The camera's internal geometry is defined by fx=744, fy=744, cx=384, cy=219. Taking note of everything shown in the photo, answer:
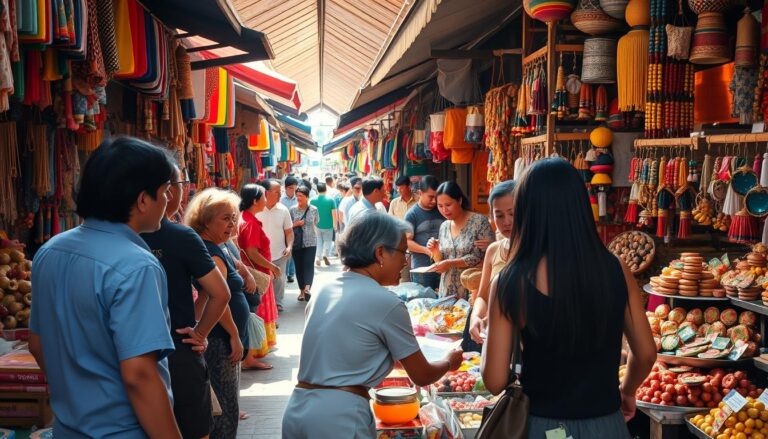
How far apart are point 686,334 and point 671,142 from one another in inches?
44.7

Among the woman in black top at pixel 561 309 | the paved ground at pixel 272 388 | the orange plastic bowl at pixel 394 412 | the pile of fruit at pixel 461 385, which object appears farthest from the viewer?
the paved ground at pixel 272 388

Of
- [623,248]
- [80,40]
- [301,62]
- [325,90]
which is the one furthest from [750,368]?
[325,90]

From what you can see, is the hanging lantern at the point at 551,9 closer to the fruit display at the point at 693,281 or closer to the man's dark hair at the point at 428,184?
the fruit display at the point at 693,281

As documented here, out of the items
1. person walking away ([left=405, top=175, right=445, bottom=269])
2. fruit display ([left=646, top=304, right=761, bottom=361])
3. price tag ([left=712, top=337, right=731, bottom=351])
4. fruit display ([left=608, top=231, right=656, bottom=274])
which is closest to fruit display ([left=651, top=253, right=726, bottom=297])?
fruit display ([left=646, top=304, right=761, bottom=361])

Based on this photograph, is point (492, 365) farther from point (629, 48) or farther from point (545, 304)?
point (629, 48)

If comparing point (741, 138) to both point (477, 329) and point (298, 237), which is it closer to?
point (477, 329)

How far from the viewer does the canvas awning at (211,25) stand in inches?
183

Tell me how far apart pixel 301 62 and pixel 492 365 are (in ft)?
47.4

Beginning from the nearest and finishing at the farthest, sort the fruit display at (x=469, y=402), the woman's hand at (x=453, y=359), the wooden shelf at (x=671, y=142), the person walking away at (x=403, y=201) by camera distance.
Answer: the woman's hand at (x=453, y=359), the fruit display at (x=469, y=402), the wooden shelf at (x=671, y=142), the person walking away at (x=403, y=201)

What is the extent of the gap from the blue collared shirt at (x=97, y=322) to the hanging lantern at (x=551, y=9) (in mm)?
3615

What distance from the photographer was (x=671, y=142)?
14.5 feet

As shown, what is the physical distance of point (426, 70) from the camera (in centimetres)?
950

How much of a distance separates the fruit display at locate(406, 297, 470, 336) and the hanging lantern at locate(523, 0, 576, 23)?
6.73ft

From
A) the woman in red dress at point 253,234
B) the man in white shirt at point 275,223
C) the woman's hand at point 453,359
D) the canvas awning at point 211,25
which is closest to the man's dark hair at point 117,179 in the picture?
the woman's hand at point 453,359
